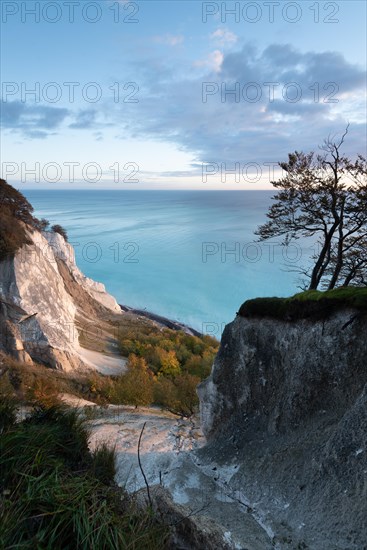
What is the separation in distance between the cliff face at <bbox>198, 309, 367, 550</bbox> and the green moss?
0.78 ft

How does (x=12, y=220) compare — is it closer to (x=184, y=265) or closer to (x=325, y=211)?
(x=325, y=211)

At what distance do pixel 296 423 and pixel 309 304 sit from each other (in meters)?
3.76

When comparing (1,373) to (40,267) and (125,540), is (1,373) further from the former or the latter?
(125,540)

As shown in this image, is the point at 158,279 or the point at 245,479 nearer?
the point at 245,479

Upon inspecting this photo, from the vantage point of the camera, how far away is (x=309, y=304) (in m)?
12.5

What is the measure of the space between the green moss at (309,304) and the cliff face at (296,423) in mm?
237

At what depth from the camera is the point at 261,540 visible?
9.20 m

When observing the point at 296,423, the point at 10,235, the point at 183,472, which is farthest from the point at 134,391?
the point at 10,235

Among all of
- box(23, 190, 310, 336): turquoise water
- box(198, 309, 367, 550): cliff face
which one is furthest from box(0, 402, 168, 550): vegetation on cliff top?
box(23, 190, 310, 336): turquoise water

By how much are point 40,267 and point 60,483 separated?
3512 centimetres

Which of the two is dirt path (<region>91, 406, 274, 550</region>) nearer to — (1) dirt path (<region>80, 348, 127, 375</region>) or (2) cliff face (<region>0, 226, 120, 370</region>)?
(2) cliff face (<region>0, 226, 120, 370</region>)

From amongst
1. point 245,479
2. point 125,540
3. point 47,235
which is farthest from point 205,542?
point 47,235

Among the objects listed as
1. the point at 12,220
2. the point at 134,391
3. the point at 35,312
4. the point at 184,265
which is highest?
the point at 12,220

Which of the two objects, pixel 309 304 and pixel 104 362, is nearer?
pixel 309 304
